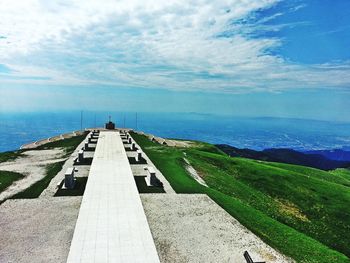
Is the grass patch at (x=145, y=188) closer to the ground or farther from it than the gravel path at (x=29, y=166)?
farther from it

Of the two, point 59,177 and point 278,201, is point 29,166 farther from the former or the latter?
point 278,201

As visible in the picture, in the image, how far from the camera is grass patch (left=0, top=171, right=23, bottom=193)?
1055 inches

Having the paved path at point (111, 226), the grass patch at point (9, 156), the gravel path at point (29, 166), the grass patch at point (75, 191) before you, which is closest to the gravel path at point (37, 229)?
the paved path at point (111, 226)

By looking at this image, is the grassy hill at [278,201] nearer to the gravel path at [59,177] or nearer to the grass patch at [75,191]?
the grass patch at [75,191]

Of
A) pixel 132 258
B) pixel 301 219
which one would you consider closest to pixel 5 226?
pixel 132 258

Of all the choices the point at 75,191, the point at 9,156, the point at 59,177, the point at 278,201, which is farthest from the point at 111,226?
the point at 9,156

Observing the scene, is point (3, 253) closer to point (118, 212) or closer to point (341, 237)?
point (118, 212)

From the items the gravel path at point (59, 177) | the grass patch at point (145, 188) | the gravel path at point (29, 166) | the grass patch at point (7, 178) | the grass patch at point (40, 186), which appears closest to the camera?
the grass patch at point (40, 186)

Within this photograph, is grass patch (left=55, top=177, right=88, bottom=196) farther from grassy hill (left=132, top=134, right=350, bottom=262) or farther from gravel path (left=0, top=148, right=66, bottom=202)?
grassy hill (left=132, top=134, right=350, bottom=262)

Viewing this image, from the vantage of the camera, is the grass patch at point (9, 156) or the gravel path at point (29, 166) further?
the grass patch at point (9, 156)

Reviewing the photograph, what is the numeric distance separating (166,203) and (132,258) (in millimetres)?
8896

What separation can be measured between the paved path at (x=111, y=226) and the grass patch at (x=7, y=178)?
7.33 metres

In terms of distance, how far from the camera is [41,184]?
2700 centimetres

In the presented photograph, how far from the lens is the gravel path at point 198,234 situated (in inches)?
619
